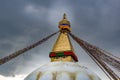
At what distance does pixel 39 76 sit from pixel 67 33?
5.05 meters

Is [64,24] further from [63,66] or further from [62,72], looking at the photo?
[62,72]

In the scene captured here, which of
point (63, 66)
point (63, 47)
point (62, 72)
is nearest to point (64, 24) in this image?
point (63, 47)

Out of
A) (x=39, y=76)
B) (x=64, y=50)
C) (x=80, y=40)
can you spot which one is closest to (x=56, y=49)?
(x=64, y=50)

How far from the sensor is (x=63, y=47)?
777 inches

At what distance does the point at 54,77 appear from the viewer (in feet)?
53.8

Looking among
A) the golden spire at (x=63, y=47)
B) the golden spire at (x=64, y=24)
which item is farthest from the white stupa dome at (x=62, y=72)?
the golden spire at (x=64, y=24)

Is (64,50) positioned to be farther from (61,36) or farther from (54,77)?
(54,77)

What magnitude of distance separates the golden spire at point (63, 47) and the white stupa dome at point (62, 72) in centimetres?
147

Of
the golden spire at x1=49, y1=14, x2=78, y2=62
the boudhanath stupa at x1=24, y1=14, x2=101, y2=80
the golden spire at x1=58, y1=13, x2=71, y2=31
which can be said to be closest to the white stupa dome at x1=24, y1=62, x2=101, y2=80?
the boudhanath stupa at x1=24, y1=14, x2=101, y2=80

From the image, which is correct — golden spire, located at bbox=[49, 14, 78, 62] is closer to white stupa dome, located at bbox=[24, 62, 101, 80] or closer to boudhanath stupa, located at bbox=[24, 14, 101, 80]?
boudhanath stupa, located at bbox=[24, 14, 101, 80]

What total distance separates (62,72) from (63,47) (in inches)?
137

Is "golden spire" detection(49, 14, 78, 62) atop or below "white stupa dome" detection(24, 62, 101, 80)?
atop

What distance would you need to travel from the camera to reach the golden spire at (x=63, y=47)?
19203mm

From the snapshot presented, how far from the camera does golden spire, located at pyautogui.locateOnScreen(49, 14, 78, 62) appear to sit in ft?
63.0
